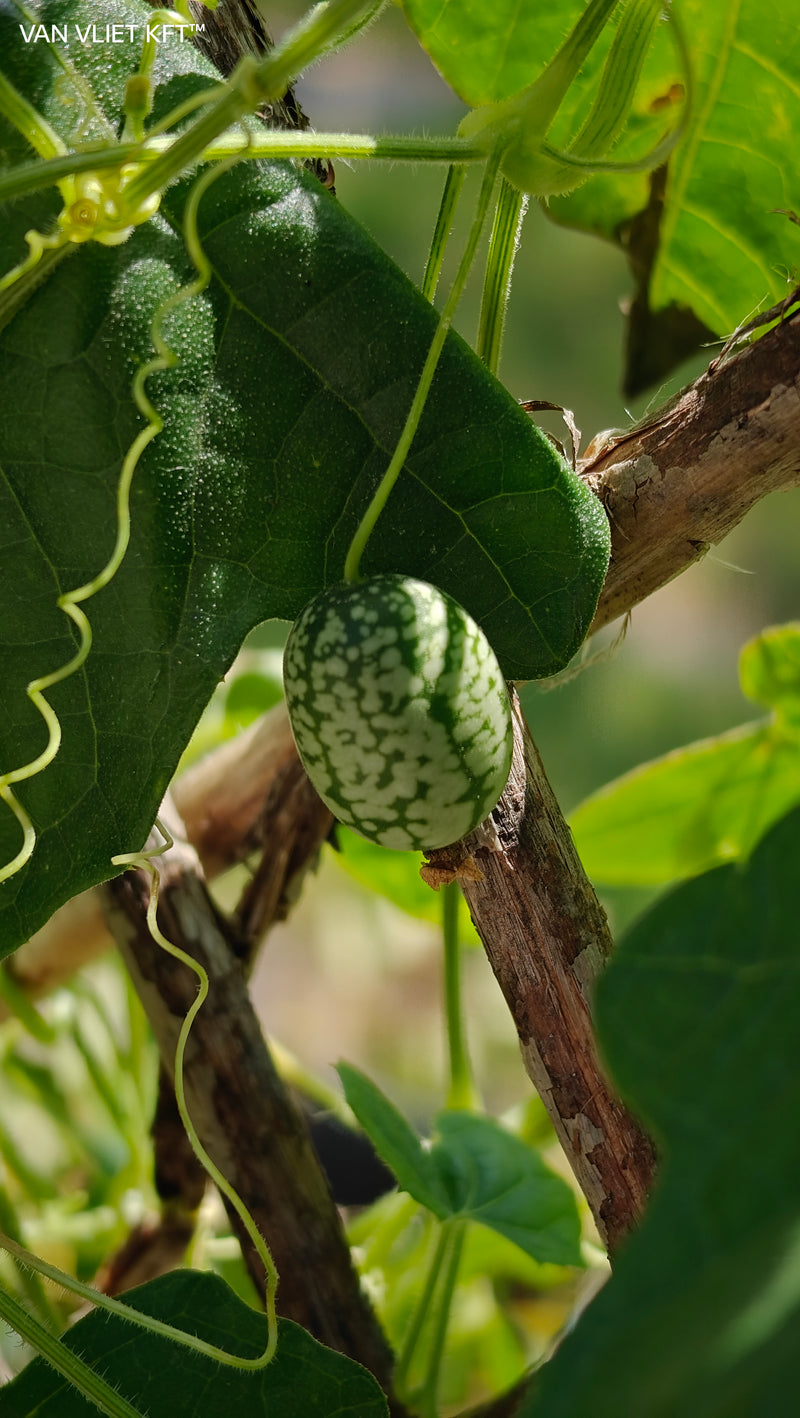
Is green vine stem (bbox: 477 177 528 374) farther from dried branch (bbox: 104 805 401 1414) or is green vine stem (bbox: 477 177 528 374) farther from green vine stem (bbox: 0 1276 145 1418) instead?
green vine stem (bbox: 0 1276 145 1418)

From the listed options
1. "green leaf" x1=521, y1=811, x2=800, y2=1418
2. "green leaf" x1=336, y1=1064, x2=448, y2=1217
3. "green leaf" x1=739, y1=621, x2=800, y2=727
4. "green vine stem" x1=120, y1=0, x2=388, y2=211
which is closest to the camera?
"green leaf" x1=521, y1=811, x2=800, y2=1418

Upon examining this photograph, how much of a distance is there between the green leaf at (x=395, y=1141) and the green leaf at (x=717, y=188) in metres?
0.56

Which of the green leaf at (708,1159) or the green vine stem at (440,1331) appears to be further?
the green vine stem at (440,1331)

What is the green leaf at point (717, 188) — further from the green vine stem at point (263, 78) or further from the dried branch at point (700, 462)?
the green vine stem at point (263, 78)

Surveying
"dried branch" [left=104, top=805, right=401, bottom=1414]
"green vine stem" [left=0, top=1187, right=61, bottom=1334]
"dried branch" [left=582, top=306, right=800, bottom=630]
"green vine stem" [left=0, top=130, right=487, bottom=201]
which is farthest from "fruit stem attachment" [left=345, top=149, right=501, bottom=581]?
"green vine stem" [left=0, top=1187, right=61, bottom=1334]

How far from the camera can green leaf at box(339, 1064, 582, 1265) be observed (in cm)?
72

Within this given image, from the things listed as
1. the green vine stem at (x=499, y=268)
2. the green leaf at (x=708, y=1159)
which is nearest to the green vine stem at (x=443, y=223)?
the green vine stem at (x=499, y=268)

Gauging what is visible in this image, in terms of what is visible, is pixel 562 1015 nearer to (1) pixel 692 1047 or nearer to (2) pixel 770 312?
(1) pixel 692 1047

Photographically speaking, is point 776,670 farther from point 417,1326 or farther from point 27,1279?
point 27,1279

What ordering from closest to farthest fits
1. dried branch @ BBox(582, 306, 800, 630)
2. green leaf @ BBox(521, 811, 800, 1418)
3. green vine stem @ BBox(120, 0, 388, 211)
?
green leaf @ BBox(521, 811, 800, 1418)
green vine stem @ BBox(120, 0, 388, 211)
dried branch @ BBox(582, 306, 800, 630)

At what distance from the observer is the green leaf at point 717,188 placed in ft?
2.49

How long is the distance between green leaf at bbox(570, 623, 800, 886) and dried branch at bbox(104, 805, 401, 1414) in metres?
0.35

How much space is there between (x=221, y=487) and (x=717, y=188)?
1.56ft

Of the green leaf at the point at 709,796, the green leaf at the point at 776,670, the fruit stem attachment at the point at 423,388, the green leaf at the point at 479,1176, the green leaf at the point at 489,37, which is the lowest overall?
the green leaf at the point at 479,1176
